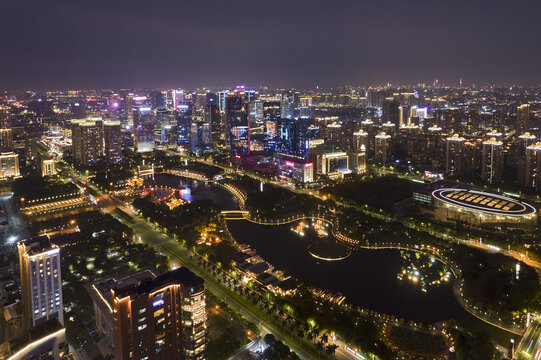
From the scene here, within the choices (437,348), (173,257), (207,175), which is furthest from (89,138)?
(437,348)

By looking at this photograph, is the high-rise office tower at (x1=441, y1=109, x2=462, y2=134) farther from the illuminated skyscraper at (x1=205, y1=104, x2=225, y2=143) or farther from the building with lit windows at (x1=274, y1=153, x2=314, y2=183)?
the illuminated skyscraper at (x1=205, y1=104, x2=225, y2=143)

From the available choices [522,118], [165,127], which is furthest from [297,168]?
[165,127]

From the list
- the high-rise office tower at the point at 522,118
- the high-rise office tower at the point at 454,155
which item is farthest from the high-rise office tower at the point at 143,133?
the high-rise office tower at the point at 522,118

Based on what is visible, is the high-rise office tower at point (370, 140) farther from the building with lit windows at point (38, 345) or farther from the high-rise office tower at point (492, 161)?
the building with lit windows at point (38, 345)

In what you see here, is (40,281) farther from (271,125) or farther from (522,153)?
(522,153)

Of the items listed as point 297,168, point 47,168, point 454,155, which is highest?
point 454,155

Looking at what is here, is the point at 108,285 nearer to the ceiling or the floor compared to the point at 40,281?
nearer to the floor
